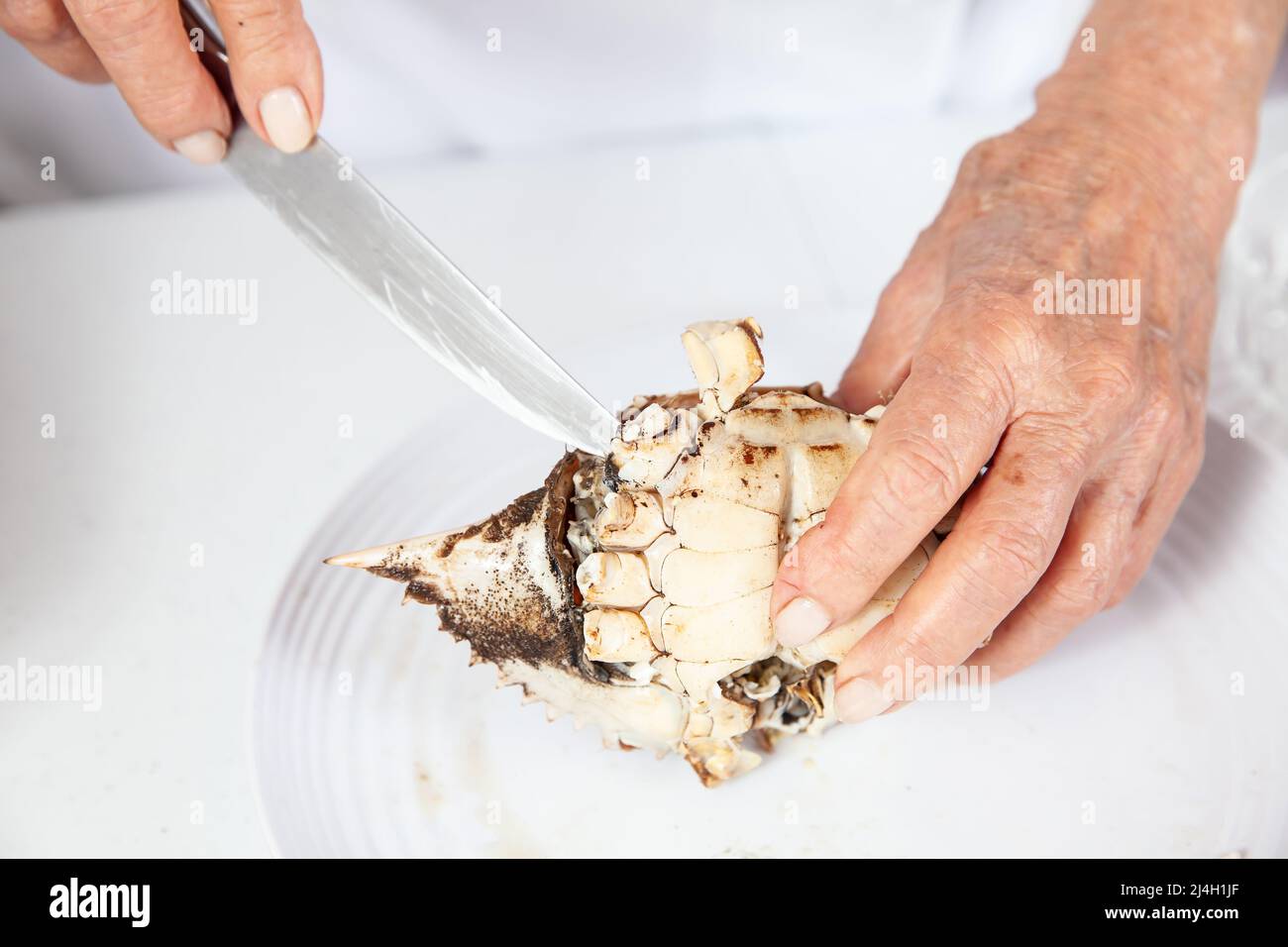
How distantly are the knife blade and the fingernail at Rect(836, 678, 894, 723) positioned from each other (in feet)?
0.97

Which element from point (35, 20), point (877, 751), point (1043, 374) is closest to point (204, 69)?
point (35, 20)

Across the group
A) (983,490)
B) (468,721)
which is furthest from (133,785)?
(983,490)

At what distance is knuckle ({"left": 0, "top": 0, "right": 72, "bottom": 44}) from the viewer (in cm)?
105

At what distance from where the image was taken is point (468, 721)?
1.17m

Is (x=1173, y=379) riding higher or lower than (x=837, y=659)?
higher

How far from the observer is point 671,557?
95 centimetres

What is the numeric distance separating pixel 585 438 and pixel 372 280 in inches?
9.4

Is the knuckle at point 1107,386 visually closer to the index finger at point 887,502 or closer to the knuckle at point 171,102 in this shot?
the index finger at point 887,502

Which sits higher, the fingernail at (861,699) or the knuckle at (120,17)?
the knuckle at (120,17)

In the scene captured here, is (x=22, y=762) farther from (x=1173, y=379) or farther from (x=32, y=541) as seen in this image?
(x=1173, y=379)

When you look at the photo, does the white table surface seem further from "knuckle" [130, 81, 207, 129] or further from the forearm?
"knuckle" [130, 81, 207, 129]

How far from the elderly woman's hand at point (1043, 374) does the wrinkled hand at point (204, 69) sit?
0.58m

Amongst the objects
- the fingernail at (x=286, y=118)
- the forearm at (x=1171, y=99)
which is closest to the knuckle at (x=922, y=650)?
the forearm at (x=1171, y=99)

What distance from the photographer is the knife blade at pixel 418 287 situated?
100cm
